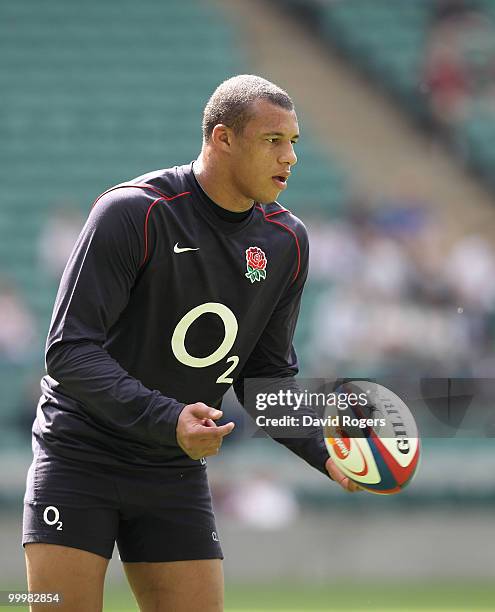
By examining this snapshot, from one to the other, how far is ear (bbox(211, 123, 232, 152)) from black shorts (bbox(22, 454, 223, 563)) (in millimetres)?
1022

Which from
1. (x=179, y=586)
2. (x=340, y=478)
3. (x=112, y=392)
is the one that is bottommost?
(x=179, y=586)

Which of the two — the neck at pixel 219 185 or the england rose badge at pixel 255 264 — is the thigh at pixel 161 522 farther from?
the neck at pixel 219 185

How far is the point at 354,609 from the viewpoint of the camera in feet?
25.1

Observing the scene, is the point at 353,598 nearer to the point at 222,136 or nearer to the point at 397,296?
the point at 397,296

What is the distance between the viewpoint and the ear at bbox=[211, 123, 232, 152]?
3686 millimetres

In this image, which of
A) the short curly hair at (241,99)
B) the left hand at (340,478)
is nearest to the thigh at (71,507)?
the left hand at (340,478)

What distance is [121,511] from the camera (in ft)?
12.3

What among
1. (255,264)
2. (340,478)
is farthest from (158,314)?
(340,478)

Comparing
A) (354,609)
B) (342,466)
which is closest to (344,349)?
(354,609)

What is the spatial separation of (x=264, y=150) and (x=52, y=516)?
1.26 metres

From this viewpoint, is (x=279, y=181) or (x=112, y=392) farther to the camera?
(x=279, y=181)

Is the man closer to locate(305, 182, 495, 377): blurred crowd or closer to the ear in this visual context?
the ear

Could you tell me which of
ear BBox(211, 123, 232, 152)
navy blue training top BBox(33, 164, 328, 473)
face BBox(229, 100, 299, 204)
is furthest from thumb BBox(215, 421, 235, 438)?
ear BBox(211, 123, 232, 152)

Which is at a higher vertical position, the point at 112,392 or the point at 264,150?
the point at 264,150
